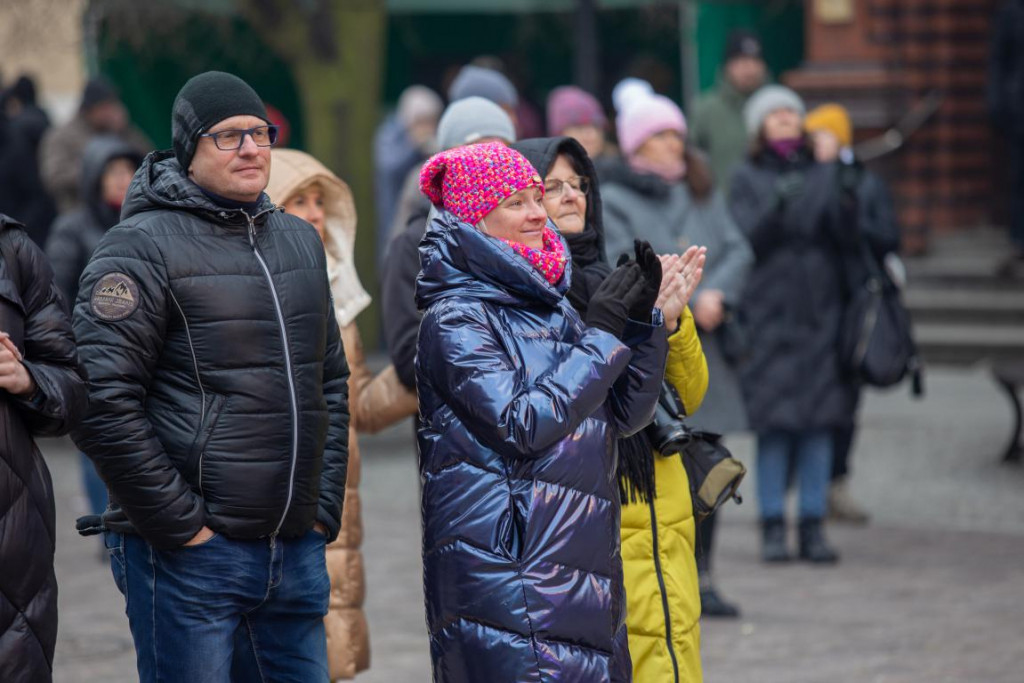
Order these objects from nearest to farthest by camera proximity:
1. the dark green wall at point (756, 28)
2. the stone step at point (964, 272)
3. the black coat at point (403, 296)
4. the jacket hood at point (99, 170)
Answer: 1. the black coat at point (403, 296)
2. the jacket hood at point (99, 170)
3. the stone step at point (964, 272)
4. the dark green wall at point (756, 28)

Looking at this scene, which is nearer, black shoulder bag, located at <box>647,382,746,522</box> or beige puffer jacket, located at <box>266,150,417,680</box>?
black shoulder bag, located at <box>647,382,746,522</box>

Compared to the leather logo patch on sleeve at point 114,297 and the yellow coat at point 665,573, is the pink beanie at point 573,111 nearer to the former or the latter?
the yellow coat at point 665,573

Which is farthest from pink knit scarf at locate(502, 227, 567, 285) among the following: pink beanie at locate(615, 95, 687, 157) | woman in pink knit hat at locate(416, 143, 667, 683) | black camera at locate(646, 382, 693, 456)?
pink beanie at locate(615, 95, 687, 157)

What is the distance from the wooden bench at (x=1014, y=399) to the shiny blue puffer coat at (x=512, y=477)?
21.9 feet

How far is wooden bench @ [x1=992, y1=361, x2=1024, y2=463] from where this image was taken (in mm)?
10414

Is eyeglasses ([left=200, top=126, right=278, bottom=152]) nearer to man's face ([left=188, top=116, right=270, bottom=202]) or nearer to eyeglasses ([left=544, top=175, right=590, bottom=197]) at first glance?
man's face ([left=188, top=116, right=270, bottom=202])

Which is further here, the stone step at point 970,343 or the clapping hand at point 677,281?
the stone step at point 970,343

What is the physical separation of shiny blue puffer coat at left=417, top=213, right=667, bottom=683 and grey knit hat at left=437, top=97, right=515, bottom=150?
217 centimetres

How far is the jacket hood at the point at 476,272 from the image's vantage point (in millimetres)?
4160

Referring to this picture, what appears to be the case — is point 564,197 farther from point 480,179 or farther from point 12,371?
point 12,371

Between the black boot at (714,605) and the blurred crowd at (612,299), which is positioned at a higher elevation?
the blurred crowd at (612,299)

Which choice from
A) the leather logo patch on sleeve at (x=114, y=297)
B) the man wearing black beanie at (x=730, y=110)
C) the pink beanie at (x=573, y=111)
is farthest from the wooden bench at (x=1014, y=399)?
the leather logo patch on sleeve at (x=114, y=297)

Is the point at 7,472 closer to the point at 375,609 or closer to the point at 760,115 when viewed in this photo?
the point at 375,609

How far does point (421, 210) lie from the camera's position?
607 centimetres
